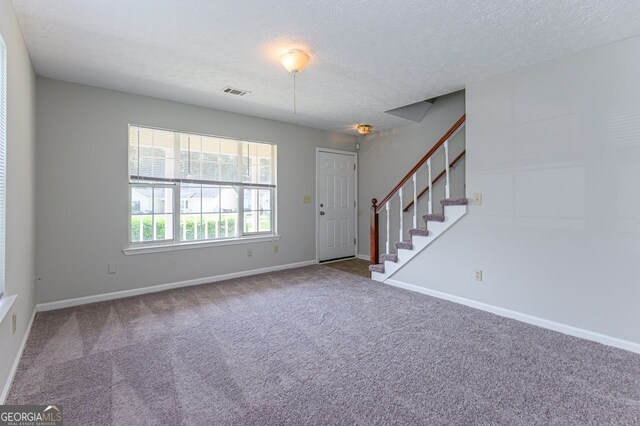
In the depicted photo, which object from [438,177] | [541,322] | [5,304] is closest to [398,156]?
[438,177]

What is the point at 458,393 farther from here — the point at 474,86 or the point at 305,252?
the point at 305,252

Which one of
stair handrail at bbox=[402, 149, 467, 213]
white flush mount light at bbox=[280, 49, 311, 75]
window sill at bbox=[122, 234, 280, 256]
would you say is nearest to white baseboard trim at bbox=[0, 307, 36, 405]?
window sill at bbox=[122, 234, 280, 256]

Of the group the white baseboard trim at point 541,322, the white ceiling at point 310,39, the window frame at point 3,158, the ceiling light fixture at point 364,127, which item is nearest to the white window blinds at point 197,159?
the white ceiling at point 310,39

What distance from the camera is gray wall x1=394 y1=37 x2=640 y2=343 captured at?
2479mm

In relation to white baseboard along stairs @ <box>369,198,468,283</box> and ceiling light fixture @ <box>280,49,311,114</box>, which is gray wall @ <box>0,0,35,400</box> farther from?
white baseboard along stairs @ <box>369,198,468,283</box>

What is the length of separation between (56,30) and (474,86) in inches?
155

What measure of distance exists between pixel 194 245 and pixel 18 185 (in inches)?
82.3

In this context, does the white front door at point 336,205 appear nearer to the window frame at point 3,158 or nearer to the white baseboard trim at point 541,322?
the white baseboard trim at point 541,322

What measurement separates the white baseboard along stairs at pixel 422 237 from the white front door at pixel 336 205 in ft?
4.91

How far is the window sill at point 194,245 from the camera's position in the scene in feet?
12.4

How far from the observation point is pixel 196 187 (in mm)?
4289

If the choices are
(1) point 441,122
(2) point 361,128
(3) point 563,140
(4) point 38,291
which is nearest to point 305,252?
(2) point 361,128

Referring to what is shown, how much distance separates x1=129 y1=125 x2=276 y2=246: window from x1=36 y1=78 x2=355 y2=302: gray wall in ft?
0.50

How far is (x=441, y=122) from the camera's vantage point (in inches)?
182
